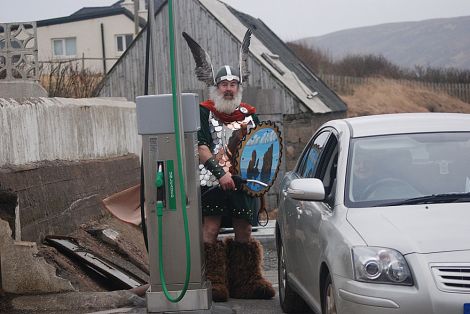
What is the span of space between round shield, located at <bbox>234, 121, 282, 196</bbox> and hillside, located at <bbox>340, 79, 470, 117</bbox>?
4537cm

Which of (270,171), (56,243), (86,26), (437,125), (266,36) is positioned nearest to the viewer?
(437,125)

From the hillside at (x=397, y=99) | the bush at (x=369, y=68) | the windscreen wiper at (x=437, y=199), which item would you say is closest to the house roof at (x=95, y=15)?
the bush at (x=369, y=68)

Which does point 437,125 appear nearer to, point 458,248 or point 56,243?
point 458,248

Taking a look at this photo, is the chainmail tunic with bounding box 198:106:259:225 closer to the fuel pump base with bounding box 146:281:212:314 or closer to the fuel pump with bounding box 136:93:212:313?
the fuel pump with bounding box 136:93:212:313

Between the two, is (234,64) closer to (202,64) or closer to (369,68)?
(202,64)

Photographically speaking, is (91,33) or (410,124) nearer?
(410,124)

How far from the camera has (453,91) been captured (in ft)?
206

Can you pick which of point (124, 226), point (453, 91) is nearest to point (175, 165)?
point (124, 226)

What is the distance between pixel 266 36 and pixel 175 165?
90.2 ft

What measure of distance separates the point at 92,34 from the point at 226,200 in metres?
50.1

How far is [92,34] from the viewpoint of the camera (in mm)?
57281

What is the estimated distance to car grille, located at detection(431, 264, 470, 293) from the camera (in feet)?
17.3

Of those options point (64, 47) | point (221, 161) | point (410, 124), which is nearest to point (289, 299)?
point (221, 161)

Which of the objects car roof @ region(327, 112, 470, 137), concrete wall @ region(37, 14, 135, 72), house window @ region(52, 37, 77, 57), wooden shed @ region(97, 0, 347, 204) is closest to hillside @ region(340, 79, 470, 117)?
concrete wall @ region(37, 14, 135, 72)
